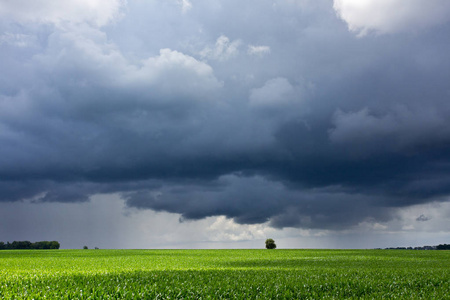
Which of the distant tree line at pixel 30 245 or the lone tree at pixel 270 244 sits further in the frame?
the distant tree line at pixel 30 245

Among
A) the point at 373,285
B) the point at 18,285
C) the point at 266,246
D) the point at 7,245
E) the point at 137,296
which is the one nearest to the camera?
the point at 137,296

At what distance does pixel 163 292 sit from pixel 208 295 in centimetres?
258

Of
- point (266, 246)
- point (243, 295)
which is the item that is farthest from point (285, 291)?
point (266, 246)

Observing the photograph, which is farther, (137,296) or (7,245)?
(7,245)

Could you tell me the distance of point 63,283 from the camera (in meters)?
20.5

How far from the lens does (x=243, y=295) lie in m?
17.7

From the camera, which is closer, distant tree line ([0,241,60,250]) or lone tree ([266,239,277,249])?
lone tree ([266,239,277,249])

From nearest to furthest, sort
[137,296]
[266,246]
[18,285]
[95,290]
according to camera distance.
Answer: [137,296]
[95,290]
[18,285]
[266,246]

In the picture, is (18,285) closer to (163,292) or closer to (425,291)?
(163,292)

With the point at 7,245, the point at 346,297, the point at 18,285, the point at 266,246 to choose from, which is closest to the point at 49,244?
the point at 7,245

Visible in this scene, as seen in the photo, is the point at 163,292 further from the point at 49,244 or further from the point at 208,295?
the point at 49,244

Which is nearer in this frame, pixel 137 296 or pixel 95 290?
pixel 137 296

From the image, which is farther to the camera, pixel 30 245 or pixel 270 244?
pixel 30 245

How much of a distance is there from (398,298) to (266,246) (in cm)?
10652
